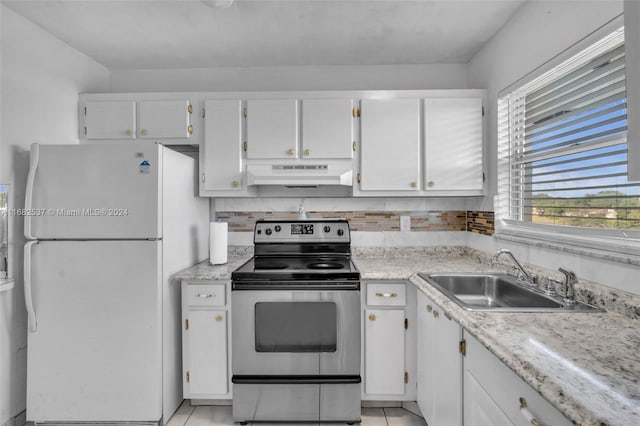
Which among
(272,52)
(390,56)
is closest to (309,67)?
(272,52)

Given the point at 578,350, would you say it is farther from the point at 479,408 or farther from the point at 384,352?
the point at 384,352

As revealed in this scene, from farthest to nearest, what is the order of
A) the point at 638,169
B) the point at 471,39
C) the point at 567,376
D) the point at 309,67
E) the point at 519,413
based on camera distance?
the point at 309,67, the point at 471,39, the point at 519,413, the point at 567,376, the point at 638,169

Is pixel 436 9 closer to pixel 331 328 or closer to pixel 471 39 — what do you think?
pixel 471 39

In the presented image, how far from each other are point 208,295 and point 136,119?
146cm

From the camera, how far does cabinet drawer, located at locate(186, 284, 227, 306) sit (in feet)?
6.77

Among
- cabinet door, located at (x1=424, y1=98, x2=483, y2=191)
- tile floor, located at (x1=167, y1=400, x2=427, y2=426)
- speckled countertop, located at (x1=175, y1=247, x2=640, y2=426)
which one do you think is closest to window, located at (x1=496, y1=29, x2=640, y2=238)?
cabinet door, located at (x1=424, y1=98, x2=483, y2=191)

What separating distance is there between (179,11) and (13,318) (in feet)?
6.87

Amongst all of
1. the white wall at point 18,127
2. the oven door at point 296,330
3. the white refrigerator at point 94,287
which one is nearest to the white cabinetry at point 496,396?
the oven door at point 296,330

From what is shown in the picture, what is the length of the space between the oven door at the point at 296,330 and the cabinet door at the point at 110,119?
5.03 ft

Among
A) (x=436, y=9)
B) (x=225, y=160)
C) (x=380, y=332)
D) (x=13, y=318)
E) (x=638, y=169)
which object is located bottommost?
(x=380, y=332)

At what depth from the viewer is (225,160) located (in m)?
2.43

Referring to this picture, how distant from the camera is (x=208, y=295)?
2.06 metres

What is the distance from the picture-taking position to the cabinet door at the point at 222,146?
7.93 feet

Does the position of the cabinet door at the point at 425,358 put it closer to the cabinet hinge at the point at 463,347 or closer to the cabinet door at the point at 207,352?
the cabinet hinge at the point at 463,347
